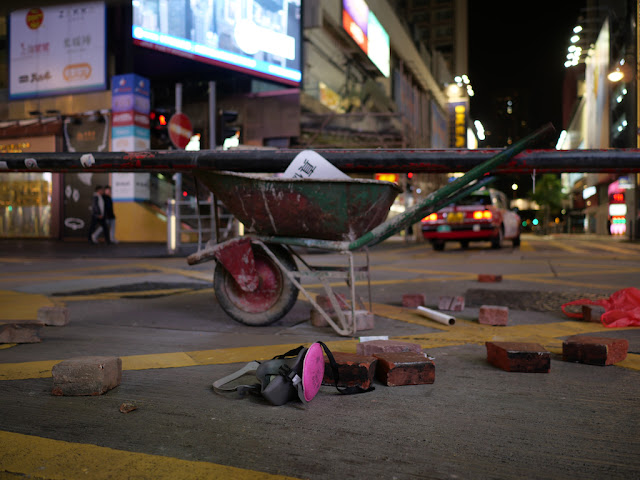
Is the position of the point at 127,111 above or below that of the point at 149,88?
below

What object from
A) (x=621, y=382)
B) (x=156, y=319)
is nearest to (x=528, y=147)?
(x=621, y=382)

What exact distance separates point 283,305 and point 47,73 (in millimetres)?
19293

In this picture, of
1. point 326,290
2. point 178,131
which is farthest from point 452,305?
point 178,131

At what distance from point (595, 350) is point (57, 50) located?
2056 centimetres

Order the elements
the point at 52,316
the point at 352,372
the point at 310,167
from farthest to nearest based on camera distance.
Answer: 1. the point at 52,316
2. the point at 310,167
3. the point at 352,372

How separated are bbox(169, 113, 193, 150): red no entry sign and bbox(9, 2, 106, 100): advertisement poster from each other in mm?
8838

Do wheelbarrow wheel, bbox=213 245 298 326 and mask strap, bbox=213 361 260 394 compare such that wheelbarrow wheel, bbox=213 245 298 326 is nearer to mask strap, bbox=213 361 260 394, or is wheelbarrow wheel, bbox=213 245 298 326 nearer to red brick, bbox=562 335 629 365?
mask strap, bbox=213 361 260 394

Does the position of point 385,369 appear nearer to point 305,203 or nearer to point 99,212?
point 305,203

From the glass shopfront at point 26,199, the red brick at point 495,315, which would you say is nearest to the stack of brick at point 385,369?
the red brick at point 495,315

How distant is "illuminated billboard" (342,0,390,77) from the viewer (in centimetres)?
2288

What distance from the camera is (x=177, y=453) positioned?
1442 mm

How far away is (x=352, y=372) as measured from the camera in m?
2.06

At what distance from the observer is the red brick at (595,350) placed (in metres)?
2.41

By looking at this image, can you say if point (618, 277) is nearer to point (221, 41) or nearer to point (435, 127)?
point (221, 41)
